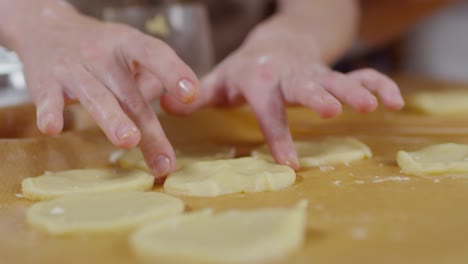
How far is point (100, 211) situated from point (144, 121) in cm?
26

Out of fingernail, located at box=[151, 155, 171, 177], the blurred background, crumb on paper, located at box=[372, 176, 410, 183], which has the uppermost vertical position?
crumb on paper, located at box=[372, 176, 410, 183]

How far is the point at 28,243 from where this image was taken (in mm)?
905

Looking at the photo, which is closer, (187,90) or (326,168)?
(187,90)

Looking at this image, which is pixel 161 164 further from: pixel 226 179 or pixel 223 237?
pixel 223 237

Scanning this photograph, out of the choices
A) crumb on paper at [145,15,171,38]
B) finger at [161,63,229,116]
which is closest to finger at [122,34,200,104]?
finger at [161,63,229,116]

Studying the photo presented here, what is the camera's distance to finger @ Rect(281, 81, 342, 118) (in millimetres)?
1234

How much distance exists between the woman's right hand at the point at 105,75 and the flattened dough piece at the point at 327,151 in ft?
0.92

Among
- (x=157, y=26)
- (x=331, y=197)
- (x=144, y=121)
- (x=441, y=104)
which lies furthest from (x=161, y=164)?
(x=441, y=104)

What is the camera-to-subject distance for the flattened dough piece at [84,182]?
3.71 ft

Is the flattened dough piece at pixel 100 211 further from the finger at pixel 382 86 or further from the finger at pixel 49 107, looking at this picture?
the finger at pixel 382 86

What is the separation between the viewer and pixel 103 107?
1.14m

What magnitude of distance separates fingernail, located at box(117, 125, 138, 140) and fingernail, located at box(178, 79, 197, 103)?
0.10 m

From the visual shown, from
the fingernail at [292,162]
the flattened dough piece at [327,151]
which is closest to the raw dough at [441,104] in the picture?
the flattened dough piece at [327,151]

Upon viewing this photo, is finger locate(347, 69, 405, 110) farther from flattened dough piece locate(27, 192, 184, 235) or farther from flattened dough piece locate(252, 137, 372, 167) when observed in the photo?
flattened dough piece locate(27, 192, 184, 235)
